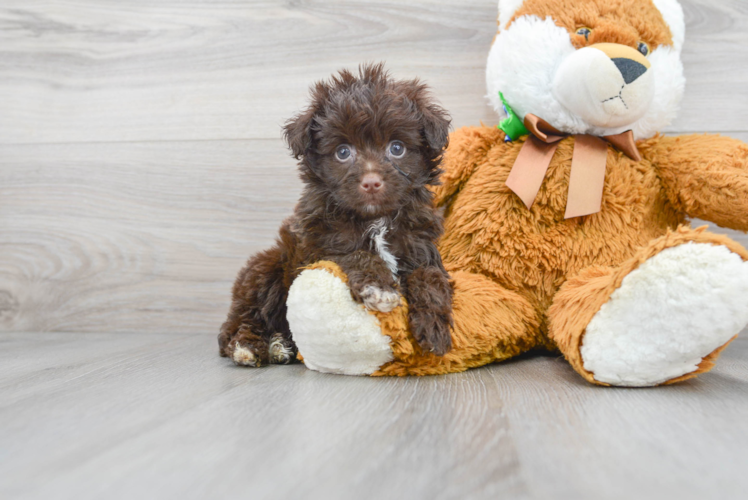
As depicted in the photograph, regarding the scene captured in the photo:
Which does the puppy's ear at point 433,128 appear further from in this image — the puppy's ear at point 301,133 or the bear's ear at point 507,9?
the bear's ear at point 507,9

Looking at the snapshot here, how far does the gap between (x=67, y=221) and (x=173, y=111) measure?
1.66 ft

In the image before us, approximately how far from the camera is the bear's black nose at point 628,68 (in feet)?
3.87

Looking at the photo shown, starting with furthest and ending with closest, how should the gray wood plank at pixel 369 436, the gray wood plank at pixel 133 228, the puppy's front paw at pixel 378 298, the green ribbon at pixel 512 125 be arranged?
the gray wood plank at pixel 133 228 → the green ribbon at pixel 512 125 → the puppy's front paw at pixel 378 298 → the gray wood plank at pixel 369 436

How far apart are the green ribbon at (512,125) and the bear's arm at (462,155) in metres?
0.04

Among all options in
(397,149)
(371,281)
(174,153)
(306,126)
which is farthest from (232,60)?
(371,281)

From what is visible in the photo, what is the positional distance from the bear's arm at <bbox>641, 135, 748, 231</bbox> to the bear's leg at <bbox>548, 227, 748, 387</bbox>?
34 cm

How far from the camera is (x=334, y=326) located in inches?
40.8

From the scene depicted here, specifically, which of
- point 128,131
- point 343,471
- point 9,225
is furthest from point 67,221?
point 343,471

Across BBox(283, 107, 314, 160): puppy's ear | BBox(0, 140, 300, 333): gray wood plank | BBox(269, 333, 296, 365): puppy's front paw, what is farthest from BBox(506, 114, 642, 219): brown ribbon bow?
BBox(0, 140, 300, 333): gray wood plank

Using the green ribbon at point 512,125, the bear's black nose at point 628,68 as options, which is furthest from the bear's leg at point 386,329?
the bear's black nose at point 628,68

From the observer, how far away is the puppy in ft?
3.43

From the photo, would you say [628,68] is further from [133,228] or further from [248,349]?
[133,228]

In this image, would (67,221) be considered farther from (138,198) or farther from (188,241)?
(188,241)

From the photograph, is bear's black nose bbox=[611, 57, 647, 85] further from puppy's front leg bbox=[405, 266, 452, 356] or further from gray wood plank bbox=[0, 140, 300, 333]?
gray wood plank bbox=[0, 140, 300, 333]
